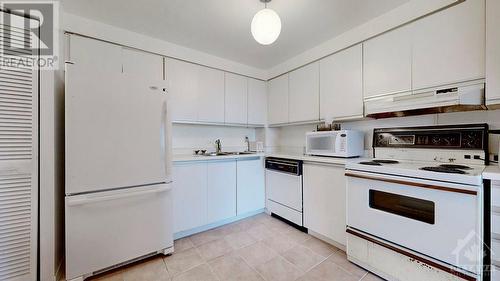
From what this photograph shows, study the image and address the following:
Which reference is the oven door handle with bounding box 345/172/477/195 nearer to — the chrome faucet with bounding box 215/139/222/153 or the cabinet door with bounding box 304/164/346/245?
the cabinet door with bounding box 304/164/346/245

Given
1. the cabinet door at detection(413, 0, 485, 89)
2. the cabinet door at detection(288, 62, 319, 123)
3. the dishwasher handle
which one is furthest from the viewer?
the cabinet door at detection(288, 62, 319, 123)

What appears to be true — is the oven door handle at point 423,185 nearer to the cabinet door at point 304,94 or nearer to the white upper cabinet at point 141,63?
the cabinet door at point 304,94

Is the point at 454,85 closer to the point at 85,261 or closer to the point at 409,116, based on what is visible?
the point at 409,116

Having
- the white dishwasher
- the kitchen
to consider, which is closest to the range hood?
the kitchen

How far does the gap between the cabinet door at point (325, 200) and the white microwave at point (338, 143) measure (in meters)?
0.21

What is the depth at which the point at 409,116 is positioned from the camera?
6.16ft

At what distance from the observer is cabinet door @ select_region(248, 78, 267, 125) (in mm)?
3063

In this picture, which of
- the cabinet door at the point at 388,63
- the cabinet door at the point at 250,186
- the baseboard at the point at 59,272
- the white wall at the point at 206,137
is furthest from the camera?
the white wall at the point at 206,137

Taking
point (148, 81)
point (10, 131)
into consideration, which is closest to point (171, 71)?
point (148, 81)

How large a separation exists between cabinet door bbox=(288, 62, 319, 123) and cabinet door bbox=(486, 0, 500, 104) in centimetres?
137

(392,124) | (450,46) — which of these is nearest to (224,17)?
(450,46)

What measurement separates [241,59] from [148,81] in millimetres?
1492

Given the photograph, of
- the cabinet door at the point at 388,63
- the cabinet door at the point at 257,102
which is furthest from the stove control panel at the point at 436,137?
the cabinet door at the point at 257,102

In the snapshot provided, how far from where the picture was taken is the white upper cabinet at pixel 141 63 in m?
2.11
